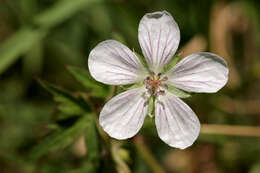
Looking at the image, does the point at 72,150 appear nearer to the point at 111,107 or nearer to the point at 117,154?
the point at 117,154

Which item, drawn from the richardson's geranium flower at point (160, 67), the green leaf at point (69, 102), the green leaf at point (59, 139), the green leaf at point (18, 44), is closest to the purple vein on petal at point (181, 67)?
the richardson's geranium flower at point (160, 67)

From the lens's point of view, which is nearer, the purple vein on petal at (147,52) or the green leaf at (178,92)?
the purple vein on petal at (147,52)

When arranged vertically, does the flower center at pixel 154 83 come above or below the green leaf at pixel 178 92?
above

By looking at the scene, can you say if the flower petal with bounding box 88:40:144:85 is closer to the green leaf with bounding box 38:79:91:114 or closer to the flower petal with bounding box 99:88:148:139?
the flower petal with bounding box 99:88:148:139

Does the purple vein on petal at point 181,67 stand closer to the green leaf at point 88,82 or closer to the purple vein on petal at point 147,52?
the purple vein on petal at point 147,52

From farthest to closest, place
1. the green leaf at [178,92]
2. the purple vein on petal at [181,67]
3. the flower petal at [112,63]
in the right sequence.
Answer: the green leaf at [178,92] → the purple vein on petal at [181,67] → the flower petal at [112,63]

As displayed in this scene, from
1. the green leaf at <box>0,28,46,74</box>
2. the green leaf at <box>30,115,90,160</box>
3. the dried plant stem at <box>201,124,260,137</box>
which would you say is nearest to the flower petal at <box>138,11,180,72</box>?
the green leaf at <box>30,115,90,160</box>

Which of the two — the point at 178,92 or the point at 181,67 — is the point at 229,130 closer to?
the point at 178,92

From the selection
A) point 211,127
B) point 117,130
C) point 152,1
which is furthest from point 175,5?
point 117,130
